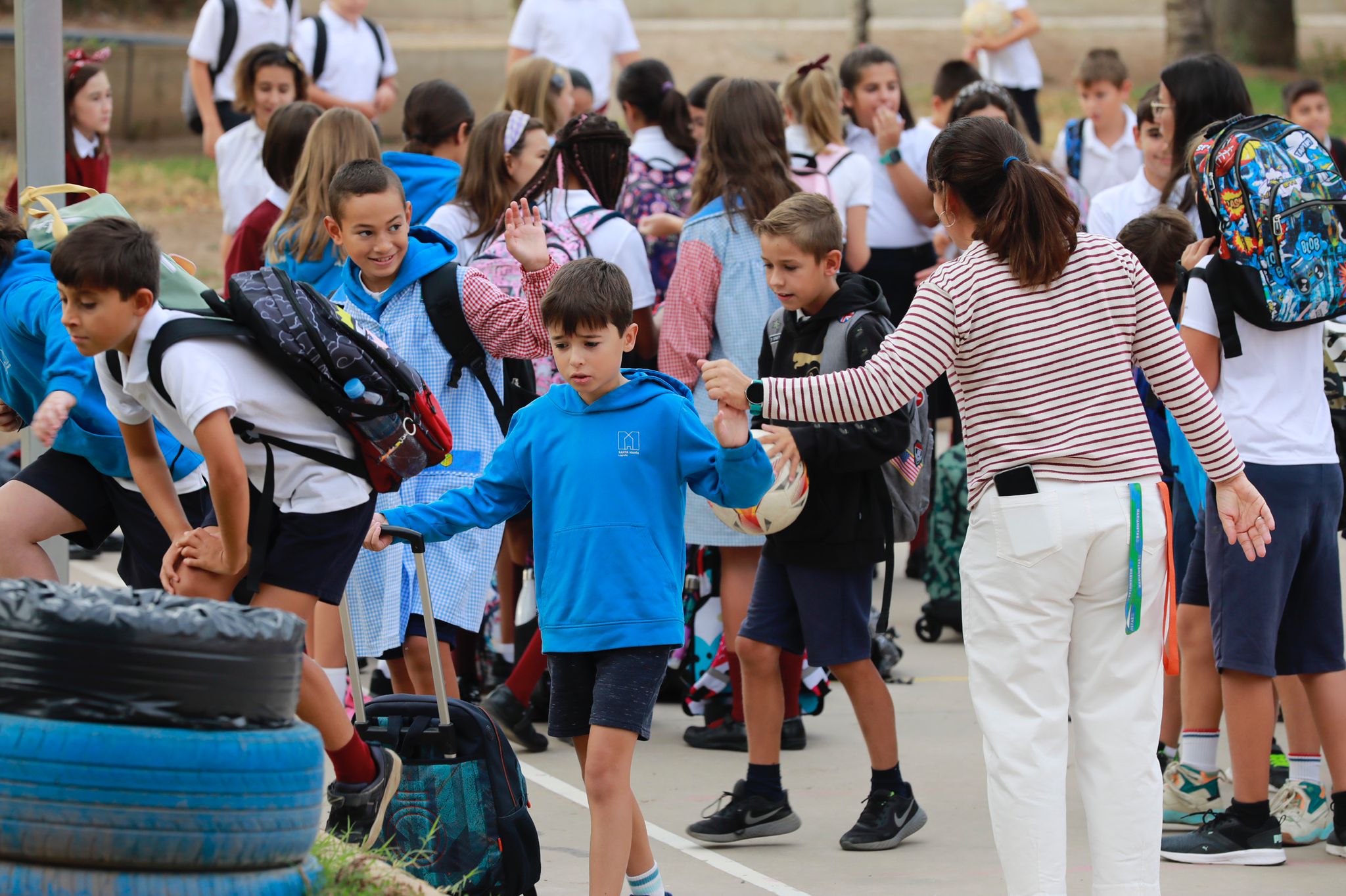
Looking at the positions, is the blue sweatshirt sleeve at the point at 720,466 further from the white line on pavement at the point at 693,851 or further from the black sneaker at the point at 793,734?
the black sneaker at the point at 793,734

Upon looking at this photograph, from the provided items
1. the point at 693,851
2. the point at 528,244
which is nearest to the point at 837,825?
the point at 693,851

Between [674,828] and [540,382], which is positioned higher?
[540,382]

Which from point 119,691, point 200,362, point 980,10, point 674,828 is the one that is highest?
point 980,10

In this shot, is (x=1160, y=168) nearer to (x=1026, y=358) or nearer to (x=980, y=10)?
(x=1026, y=358)

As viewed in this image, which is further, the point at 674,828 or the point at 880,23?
the point at 880,23

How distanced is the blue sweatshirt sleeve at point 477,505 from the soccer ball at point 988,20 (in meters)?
7.03

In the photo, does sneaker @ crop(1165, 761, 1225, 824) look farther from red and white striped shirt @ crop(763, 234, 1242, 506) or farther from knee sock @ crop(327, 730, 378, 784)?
knee sock @ crop(327, 730, 378, 784)

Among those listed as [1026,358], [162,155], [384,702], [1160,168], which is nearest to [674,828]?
[384,702]

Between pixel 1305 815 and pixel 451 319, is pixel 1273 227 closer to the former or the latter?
pixel 1305 815

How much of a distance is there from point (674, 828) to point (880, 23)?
80.1 ft

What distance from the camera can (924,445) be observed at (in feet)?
17.0

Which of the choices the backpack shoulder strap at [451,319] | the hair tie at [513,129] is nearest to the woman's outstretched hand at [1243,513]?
the backpack shoulder strap at [451,319]

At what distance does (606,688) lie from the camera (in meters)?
4.02

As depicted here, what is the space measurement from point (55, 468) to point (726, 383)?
2.39 metres
